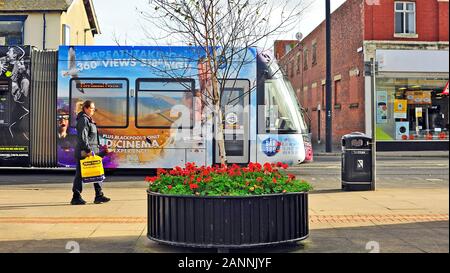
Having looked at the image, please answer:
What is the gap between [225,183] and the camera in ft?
19.5

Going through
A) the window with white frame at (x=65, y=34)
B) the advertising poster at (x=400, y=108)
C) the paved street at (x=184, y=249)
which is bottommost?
the paved street at (x=184, y=249)

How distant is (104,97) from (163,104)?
1624 millimetres

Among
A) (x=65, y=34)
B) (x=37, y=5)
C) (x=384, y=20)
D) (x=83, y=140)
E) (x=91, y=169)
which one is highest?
(x=37, y=5)

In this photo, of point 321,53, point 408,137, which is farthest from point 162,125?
point 321,53

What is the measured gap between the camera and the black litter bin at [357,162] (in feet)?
39.4

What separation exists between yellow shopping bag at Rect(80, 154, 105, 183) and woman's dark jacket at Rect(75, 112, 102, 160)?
14cm

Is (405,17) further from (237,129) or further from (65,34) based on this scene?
(65,34)

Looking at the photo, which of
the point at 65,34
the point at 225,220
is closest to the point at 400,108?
the point at 65,34

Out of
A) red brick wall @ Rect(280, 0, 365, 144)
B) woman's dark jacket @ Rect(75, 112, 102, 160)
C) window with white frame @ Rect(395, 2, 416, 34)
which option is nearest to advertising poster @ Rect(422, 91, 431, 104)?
red brick wall @ Rect(280, 0, 365, 144)

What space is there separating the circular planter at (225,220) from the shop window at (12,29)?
24790mm

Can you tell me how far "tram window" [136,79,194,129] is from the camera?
14.9 m

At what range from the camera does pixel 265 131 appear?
14.8 m

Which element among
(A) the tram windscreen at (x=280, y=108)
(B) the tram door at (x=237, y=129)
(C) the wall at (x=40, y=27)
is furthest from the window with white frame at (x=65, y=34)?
(A) the tram windscreen at (x=280, y=108)

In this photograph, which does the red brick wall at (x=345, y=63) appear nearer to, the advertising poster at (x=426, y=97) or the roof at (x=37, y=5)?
the advertising poster at (x=426, y=97)
